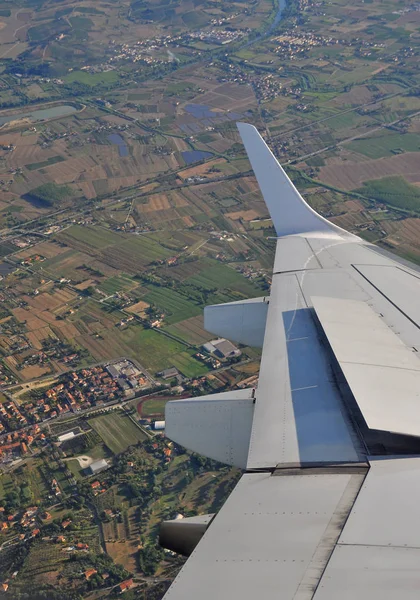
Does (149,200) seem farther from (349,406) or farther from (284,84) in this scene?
(349,406)

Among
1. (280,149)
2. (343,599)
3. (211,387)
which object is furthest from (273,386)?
(280,149)

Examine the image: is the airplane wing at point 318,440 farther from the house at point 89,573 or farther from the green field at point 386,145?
the green field at point 386,145

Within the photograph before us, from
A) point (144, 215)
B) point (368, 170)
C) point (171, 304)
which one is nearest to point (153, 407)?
point (171, 304)

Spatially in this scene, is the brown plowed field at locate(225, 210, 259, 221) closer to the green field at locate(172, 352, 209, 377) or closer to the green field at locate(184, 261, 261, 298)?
the green field at locate(184, 261, 261, 298)

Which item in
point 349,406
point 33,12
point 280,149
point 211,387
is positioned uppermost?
point 33,12

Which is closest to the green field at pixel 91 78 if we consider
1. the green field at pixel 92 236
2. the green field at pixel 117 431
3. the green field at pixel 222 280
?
the green field at pixel 92 236
